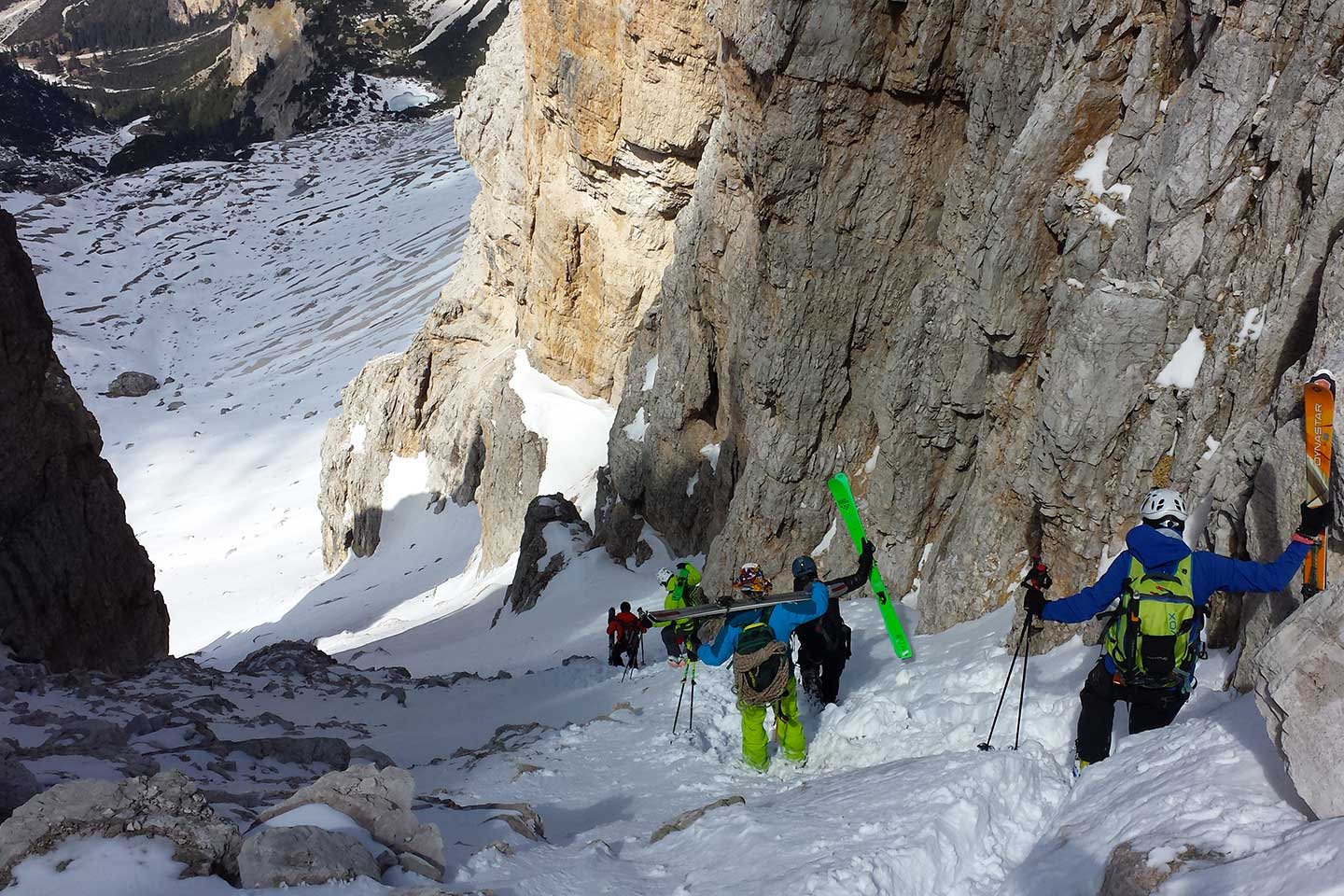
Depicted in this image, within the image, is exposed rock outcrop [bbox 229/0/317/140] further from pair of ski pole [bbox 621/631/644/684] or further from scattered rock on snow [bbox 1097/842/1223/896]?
scattered rock on snow [bbox 1097/842/1223/896]

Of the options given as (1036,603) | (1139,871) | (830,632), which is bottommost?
(830,632)

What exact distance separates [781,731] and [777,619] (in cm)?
134

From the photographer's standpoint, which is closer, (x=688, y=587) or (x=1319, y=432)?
(x=1319, y=432)

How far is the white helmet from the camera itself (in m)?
6.02

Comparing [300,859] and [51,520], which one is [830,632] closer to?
[300,859]

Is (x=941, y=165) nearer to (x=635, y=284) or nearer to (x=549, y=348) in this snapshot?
(x=635, y=284)

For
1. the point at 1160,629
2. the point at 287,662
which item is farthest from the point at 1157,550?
the point at 287,662

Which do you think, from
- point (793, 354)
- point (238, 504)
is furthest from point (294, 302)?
point (793, 354)

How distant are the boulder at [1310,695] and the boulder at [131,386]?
266 ft

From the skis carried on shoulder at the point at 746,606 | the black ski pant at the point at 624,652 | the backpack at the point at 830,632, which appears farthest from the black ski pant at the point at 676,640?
the black ski pant at the point at 624,652

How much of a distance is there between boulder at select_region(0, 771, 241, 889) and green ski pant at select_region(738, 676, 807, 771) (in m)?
5.20

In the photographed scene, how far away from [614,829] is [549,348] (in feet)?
105

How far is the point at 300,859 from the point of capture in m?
4.83

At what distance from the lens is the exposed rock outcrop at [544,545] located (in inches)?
1076
